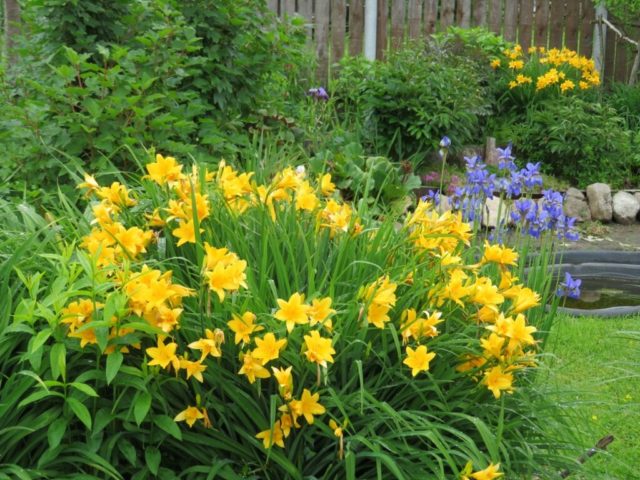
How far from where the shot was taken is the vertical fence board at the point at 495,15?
37.0 ft

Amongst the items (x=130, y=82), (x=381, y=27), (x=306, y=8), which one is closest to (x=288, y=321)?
(x=130, y=82)

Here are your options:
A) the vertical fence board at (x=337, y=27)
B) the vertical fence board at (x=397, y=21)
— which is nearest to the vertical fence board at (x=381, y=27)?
the vertical fence board at (x=397, y=21)

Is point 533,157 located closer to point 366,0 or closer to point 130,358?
point 366,0

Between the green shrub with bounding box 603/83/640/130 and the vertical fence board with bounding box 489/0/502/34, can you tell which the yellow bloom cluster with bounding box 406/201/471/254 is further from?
the vertical fence board with bounding box 489/0/502/34

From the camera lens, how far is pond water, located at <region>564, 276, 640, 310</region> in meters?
6.04

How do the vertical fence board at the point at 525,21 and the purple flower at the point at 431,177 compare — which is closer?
the purple flower at the point at 431,177

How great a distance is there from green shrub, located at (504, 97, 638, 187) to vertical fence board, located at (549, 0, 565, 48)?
2.66 m

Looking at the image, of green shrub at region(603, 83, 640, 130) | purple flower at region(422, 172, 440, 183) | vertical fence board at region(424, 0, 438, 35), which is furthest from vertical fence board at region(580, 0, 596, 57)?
purple flower at region(422, 172, 440, 183)

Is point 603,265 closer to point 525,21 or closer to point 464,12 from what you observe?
point 464,12

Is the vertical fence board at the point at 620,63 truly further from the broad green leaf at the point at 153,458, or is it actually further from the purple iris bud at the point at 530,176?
the broad green leaf at the point at 153,458

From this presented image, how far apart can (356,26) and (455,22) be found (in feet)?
4.52

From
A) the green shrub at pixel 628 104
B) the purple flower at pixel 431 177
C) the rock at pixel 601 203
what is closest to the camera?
the purple flower at pixel 431 177

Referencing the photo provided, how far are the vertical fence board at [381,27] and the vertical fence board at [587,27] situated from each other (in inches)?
110

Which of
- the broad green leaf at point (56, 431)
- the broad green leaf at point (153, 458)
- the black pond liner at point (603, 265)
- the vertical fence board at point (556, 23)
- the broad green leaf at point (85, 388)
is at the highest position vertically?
the vertical fence board at point (556, 23)
